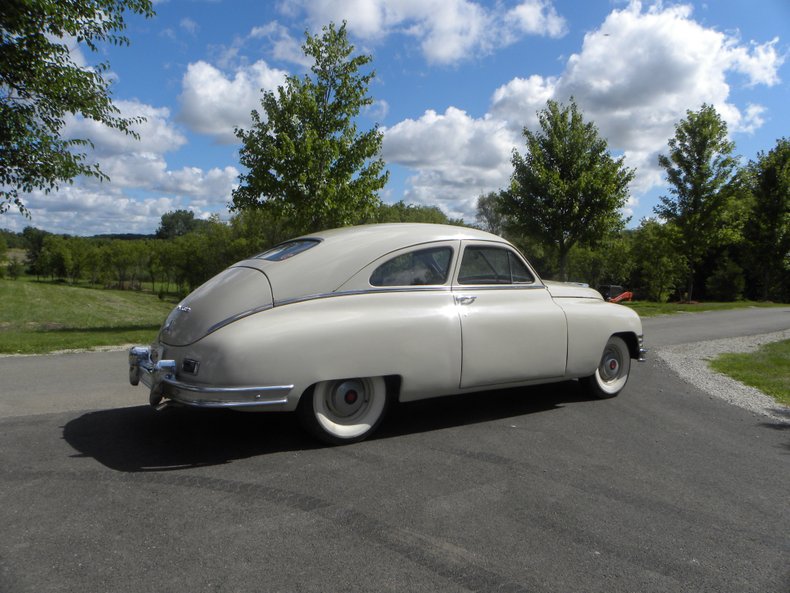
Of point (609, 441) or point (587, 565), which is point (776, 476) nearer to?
point (609, 441)

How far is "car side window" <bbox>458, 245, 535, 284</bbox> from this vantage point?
533 cm

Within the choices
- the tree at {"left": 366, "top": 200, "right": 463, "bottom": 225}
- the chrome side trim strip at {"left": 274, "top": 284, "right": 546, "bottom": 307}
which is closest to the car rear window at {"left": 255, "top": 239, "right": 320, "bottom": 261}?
the chrome side trim strip at {"left": 274, "top": 284, "right": 546, "bottom": 307}

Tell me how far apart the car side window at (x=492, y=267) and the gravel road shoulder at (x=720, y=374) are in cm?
316

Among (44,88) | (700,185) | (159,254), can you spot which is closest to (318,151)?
(44,88)

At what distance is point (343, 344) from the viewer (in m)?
4.40

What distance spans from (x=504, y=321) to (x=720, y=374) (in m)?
5.33

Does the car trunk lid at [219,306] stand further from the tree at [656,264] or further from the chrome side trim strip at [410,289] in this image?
the tree at [656,264]

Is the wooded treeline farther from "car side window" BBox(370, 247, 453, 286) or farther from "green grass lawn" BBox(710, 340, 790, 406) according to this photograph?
"car side window" BBox(370, 247, 453, 286)

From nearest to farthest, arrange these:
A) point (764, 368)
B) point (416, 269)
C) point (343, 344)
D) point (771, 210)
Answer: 1. point (343, 344)
2. point (416, 269)
3. point (764, 368)
4. point (771, 210)

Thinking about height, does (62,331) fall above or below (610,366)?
below

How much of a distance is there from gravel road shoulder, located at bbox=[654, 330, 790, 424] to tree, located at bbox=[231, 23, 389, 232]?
26.3 feet

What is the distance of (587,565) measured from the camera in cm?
293

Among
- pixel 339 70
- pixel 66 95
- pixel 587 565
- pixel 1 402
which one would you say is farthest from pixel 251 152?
pixel 587 565

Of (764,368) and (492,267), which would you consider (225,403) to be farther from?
(764,368)
